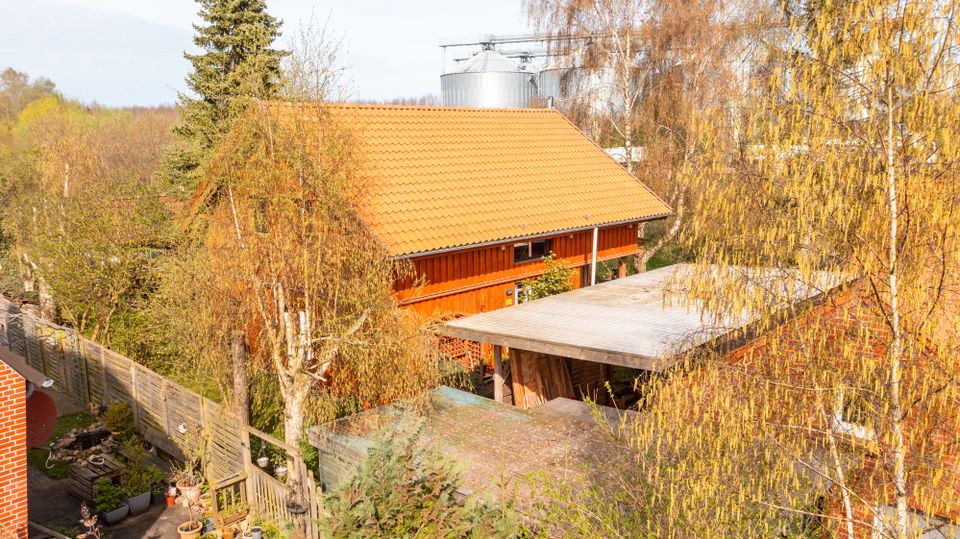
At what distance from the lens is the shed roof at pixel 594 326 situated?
9281 millimetres

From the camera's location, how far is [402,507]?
5.93 meters

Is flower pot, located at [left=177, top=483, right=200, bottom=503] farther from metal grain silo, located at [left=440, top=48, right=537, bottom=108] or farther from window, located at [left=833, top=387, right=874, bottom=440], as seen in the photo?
metal grain silo, located at [left=440, top=48, right=537, bottom=108]

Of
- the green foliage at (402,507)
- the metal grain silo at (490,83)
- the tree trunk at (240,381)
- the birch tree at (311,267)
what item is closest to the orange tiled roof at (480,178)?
the birch tree at (311,267)

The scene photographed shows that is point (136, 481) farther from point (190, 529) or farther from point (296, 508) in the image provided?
point (296, 508)

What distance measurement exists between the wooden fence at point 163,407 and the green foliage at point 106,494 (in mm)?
1067

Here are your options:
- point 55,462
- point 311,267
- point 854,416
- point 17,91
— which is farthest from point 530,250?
point 17,91

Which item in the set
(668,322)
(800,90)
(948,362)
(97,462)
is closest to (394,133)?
(668,322)

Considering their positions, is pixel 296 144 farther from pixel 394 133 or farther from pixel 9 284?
pixel 9 284

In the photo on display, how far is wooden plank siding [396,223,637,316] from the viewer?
1361cm

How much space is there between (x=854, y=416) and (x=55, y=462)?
12.6 metres

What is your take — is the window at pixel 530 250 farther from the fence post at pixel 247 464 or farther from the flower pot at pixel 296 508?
the flower pot at pixel 296 508

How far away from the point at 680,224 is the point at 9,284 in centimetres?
2398

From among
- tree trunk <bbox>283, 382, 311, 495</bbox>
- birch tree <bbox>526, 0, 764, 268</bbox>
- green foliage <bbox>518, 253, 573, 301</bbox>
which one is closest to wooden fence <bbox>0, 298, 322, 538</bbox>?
tree trunk <bbox>283, 382, 311, 495</bbox>

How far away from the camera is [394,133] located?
15.8m
